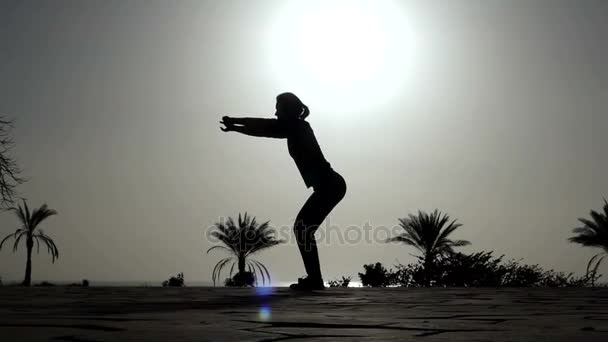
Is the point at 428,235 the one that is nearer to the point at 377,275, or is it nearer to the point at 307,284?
the point at 377,275

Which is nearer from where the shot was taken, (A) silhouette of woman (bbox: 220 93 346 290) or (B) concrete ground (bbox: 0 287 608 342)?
(B) concrete ground (bbox: 0 287 608 342)

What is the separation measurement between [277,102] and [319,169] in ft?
3.10

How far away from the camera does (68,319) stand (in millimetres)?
3535

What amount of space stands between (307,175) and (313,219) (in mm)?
510

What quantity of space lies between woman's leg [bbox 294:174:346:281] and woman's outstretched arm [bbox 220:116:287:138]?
2.67ft

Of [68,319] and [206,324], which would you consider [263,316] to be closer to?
[206,324]

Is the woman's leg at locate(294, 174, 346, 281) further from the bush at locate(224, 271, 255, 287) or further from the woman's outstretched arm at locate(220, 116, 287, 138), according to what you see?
the bush at locate(224, 271, 255, 287)

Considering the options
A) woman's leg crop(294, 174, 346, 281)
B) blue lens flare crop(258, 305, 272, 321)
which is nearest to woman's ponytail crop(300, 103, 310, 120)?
woman's leg crop(294, 174, 346, 281)

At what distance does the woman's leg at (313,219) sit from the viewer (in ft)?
25.6

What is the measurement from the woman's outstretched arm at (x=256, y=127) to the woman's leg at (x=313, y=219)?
813 millimetres

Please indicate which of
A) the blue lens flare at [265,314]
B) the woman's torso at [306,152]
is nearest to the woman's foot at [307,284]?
the woman's torso at [306,152]

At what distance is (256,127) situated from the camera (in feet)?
25.0

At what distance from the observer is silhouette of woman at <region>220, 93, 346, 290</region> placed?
307 inches

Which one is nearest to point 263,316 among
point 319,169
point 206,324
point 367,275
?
point 206,324
